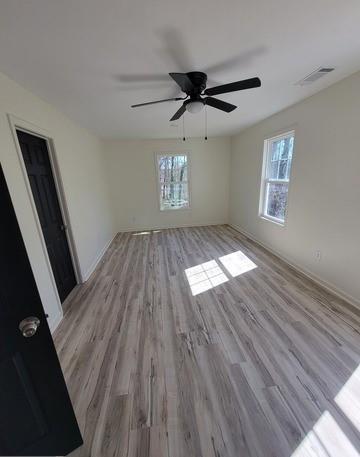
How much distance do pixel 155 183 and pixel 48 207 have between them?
127 inches

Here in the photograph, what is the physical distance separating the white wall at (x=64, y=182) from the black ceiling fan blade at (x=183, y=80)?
4.91ft

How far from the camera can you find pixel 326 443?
1.12 metres

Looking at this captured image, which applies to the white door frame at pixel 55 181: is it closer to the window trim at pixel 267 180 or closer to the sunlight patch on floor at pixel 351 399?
the sunlight patch on floor at pixel 351 399

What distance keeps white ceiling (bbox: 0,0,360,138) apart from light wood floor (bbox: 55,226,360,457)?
97.2 inches

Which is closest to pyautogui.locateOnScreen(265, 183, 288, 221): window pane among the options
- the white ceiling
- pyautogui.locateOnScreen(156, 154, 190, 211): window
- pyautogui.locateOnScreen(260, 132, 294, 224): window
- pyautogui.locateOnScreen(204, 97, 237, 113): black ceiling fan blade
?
pyautogui.locateOnScreen(260, 132, 294, 224): window

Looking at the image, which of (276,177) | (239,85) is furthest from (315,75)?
(276,177)

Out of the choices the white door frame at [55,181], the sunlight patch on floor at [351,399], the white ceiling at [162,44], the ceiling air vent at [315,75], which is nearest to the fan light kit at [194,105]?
the white ceiling at [162,44]

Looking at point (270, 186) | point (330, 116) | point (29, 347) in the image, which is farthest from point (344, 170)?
point (29, 347)

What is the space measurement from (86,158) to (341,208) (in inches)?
159

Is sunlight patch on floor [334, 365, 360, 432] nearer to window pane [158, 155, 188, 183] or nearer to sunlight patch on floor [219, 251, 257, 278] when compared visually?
sunlight patch on floor [219, 251, 257, 278]

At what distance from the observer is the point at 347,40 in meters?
1.53

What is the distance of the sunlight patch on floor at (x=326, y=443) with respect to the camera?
1.08m

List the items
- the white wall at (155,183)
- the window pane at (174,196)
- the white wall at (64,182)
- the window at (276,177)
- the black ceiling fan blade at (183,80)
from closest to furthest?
1. the black ceiling fan blade at (183,80)
2. the white wall at (64,182)
3. the window at (276,177)
4. the white wall at (155,183)
5. the window pane at (174,196)

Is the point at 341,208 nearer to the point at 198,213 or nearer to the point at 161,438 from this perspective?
the point at 161,438
